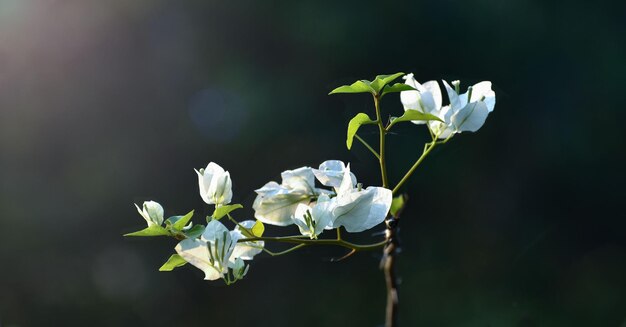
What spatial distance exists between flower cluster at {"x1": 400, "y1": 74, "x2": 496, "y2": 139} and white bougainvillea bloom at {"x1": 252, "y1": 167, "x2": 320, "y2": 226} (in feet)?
0.27

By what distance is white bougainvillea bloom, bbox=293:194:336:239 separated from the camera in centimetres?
45

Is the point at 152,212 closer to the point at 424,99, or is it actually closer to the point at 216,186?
the point at 216,186

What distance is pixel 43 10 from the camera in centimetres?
163

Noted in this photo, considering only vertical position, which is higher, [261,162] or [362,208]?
[362,208]

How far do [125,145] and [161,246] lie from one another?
0.76 feet

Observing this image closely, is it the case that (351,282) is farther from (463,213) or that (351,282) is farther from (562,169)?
(562,169)

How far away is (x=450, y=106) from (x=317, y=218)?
0.39ft

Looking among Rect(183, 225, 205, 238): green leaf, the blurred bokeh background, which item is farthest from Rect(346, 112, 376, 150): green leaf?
the blurred bokeh background

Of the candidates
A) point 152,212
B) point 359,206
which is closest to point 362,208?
point 359,206

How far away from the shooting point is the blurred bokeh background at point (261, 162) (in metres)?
1.62

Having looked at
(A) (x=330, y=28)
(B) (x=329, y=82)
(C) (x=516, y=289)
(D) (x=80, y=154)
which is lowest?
(C) (x=516, y=289)

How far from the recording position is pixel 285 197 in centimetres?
48

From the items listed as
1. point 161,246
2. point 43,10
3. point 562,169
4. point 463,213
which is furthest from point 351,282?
point 43,10

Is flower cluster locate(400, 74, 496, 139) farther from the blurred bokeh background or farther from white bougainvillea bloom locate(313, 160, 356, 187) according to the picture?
the blurred bokeh background
